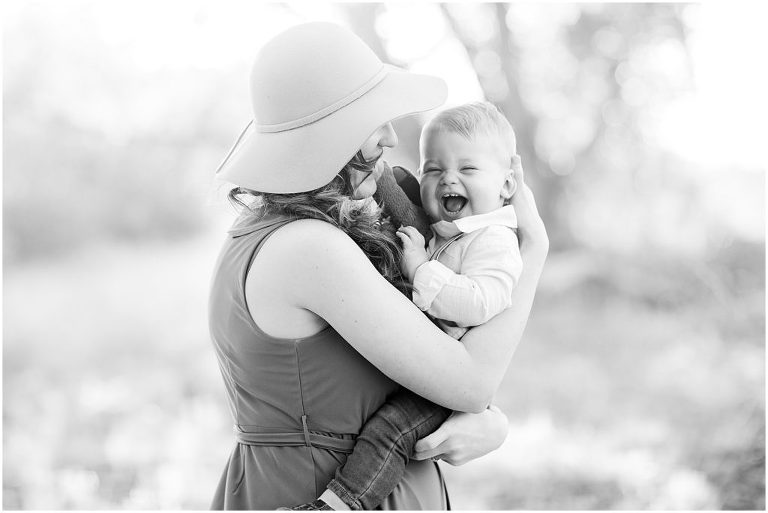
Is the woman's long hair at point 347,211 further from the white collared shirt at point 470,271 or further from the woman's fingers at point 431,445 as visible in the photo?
the woman's fingers at point 431,445

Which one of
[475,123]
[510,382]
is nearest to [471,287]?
[475,123]

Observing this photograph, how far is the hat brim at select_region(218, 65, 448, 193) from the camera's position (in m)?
1.15

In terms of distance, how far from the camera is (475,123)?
4.47 ft

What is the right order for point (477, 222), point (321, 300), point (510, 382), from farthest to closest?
point (510, 382) < point (477, 222) < point (321, 300)

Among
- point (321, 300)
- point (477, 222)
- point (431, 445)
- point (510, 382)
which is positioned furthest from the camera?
point (510, 382)

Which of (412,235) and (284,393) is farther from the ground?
(412,235)

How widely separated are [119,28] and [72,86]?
497 mm

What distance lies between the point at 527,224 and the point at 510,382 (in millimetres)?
3188

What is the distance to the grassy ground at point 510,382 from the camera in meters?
4.12

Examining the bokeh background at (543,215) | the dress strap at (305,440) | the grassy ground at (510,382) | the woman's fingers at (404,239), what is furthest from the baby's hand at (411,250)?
the grassy ground at (510,382)

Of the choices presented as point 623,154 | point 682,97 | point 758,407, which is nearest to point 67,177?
point 623,154

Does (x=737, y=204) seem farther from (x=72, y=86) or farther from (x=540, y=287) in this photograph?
(x=72, y=86)

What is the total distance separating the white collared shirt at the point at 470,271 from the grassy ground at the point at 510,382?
9.82ft

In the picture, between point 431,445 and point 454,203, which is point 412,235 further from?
point 431,445
